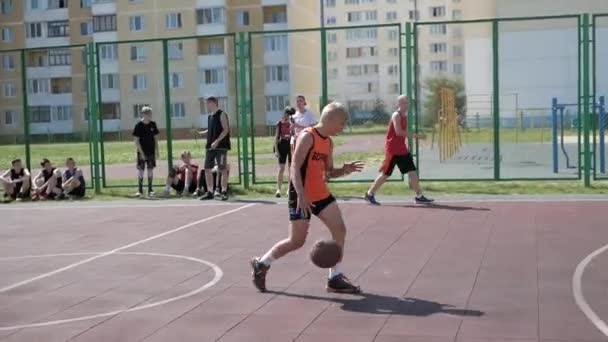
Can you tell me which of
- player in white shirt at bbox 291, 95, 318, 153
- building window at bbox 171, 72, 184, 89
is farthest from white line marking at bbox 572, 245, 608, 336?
building window at bbox 171, 72, 184, 89

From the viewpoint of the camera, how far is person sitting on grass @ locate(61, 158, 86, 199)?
57.2 feet

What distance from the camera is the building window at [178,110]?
19234 mm

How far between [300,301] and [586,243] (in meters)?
4.32

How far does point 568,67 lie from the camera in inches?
1094

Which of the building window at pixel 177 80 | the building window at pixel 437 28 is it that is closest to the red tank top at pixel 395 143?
the building window at pixel 437 28

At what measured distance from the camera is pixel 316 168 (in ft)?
24.9

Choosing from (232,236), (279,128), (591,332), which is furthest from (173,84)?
(591,332)

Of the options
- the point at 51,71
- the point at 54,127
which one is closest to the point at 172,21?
the point at 51,71

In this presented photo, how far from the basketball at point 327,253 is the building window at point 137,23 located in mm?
63683

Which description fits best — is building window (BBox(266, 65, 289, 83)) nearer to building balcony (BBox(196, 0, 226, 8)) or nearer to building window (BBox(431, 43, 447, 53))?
building balcony (BBox(196, 0, 226, 8))

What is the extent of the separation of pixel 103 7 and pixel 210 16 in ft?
32.3

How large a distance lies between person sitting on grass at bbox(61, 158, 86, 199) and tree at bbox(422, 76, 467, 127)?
307 inches

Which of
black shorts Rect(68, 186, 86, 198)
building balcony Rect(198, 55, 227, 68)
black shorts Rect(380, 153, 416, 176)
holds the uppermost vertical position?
building balcony Rect(198, 55, 227, 68)

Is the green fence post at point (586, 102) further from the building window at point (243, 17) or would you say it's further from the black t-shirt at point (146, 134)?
the building window at point (243, 17)
